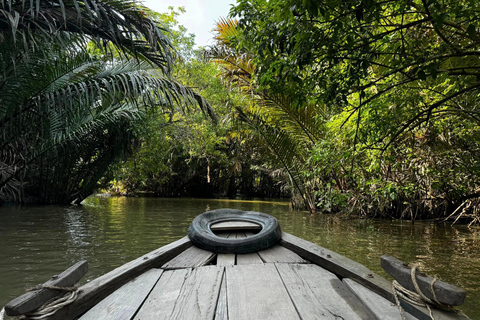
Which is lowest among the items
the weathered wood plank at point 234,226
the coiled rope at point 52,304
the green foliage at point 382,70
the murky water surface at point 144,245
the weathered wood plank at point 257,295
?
the murky water surface at point 144,245

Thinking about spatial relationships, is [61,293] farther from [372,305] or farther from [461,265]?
[461,265]

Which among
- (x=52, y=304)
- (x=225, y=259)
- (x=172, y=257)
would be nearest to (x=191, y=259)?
(x=172, y=257)

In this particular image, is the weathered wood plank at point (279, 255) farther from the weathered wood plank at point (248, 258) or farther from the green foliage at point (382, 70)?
the green foliage at point (382, 70)

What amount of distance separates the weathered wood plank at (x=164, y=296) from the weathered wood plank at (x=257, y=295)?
0.32m

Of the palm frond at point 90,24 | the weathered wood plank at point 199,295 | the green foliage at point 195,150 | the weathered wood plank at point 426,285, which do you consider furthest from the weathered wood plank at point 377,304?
the green foliage at point 195,150

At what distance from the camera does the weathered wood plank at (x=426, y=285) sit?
1.41 meters

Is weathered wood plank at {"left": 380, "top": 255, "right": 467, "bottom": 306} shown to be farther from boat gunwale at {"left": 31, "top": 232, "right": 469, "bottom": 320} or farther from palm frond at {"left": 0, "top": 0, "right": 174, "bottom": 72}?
palm frond at {"left": 0, "top": 0, "right": 174, "bottom": 72}

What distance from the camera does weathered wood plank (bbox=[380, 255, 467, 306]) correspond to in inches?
55.4

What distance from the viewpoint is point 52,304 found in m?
1.49

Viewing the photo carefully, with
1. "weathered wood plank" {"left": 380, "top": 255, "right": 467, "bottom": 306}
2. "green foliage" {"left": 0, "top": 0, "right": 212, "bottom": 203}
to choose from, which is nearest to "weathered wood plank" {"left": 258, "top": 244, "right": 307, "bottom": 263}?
"weathered wood plank" {"left": 380, "top": 255, "right": 467, "bottom": 306}

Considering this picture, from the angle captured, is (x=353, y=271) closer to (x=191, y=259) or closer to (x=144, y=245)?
(x=191, y=259)

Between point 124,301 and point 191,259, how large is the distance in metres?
0.97

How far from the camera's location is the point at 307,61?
2365mm

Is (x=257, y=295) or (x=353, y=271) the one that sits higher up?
(x=353, y=271)
